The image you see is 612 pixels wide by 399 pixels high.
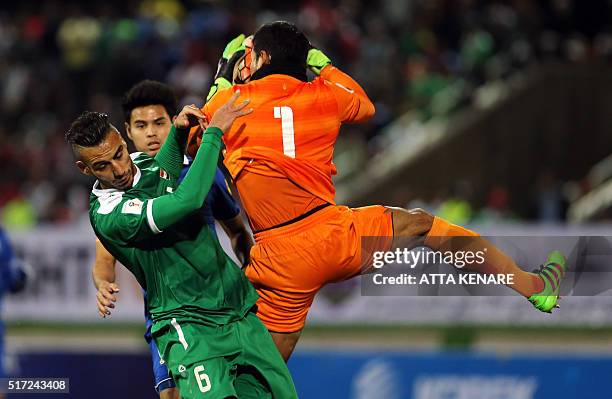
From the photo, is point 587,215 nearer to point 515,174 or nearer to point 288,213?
point 515,174

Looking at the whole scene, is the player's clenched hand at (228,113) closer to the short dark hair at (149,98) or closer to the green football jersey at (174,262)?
the green football jersey at (174,262)

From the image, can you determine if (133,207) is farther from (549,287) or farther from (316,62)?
(549,287)

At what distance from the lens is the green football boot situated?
246 inches

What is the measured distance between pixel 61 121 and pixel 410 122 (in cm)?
598

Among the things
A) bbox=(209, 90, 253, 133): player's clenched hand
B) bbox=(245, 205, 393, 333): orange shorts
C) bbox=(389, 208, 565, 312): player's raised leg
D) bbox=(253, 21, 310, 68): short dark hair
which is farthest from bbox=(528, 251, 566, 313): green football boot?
bbox=(209, 90, 253, 133): player's clenched hand

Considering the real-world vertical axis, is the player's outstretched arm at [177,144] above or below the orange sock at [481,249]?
above

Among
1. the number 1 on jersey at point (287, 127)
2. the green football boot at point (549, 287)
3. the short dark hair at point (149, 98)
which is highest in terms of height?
the short dark hair at point (149, 98)

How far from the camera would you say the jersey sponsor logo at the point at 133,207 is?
17.6 ft

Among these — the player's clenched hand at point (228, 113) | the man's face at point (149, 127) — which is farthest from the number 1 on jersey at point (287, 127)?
the man's face at point (149, 127)

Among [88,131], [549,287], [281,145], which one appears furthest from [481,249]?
[88,131]

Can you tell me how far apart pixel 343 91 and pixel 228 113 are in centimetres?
82

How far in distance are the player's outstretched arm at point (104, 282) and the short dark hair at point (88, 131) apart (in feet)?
2.73

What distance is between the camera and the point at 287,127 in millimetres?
5938

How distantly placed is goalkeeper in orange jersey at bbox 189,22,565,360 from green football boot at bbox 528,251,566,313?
0.02 meters
